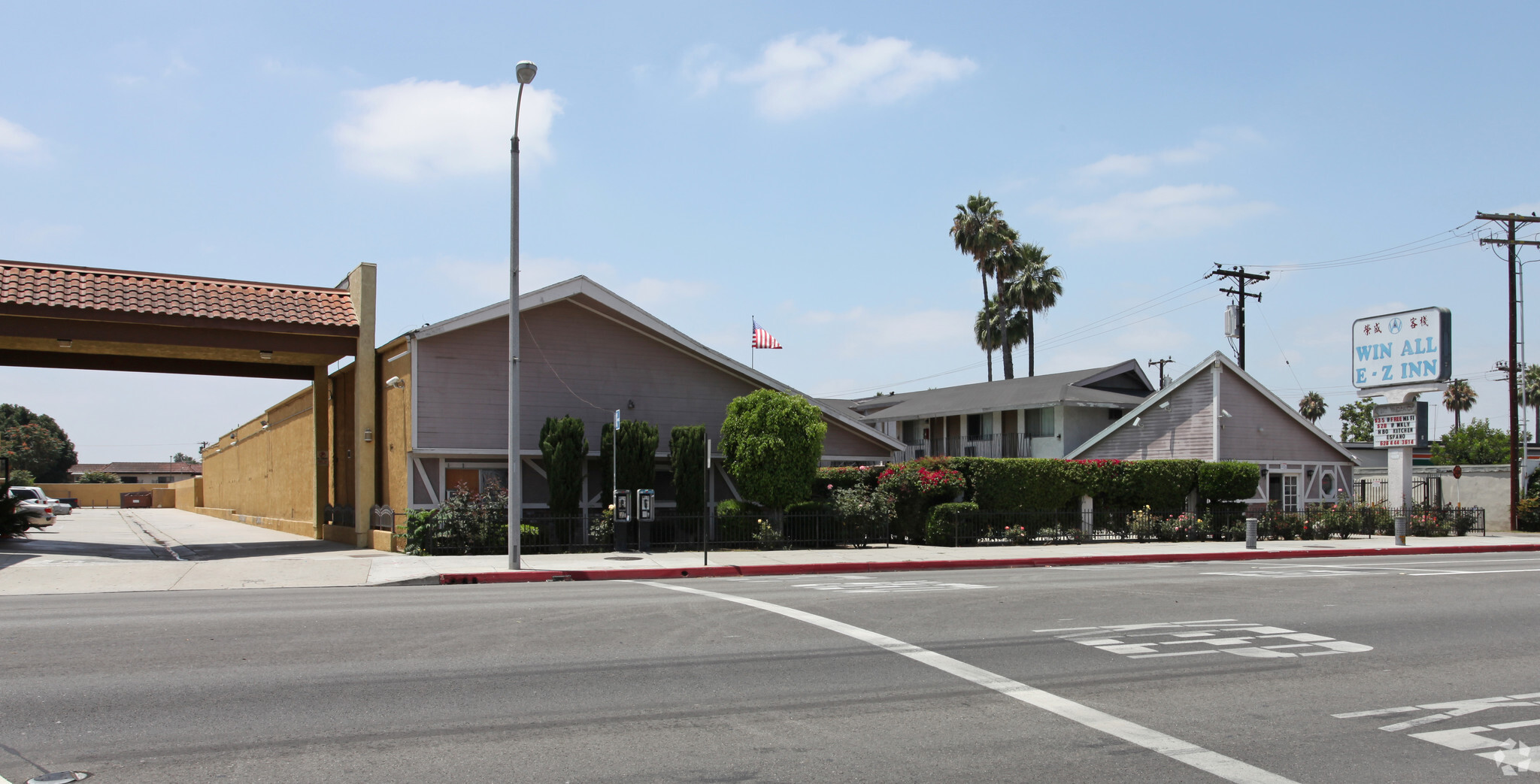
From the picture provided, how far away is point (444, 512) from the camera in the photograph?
2044cm

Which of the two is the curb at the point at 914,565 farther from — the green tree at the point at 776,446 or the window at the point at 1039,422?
the window at the point at 1039,422

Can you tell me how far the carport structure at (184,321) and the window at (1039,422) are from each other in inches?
1026

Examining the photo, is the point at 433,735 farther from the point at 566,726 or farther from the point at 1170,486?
the point at 1170,486


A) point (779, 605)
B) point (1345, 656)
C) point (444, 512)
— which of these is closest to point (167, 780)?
point (779, 605)

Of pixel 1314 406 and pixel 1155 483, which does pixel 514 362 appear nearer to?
pixel 1155 483

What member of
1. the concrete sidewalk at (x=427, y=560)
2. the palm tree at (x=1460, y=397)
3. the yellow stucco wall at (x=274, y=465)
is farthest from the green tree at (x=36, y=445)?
the palm tree at (x=1460, y=397)

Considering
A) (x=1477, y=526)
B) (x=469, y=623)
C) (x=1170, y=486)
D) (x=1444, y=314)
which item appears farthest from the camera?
(x=1477, y=526)

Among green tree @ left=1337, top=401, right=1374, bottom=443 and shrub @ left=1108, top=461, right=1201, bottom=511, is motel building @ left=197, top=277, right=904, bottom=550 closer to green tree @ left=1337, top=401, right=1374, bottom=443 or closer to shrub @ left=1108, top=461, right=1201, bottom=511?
shrub @ left=1108, top=461, right=1201, bottom=511

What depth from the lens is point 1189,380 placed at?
114 feet

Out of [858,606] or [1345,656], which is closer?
[1345,656]

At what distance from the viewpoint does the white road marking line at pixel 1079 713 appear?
6.01 m

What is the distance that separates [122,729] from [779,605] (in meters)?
7.47

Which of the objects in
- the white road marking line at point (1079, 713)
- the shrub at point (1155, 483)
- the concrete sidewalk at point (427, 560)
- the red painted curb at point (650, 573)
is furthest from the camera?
the shrub at point (1155, 483)

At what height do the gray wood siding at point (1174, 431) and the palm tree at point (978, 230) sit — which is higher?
the palm tree at point (978, 230)
